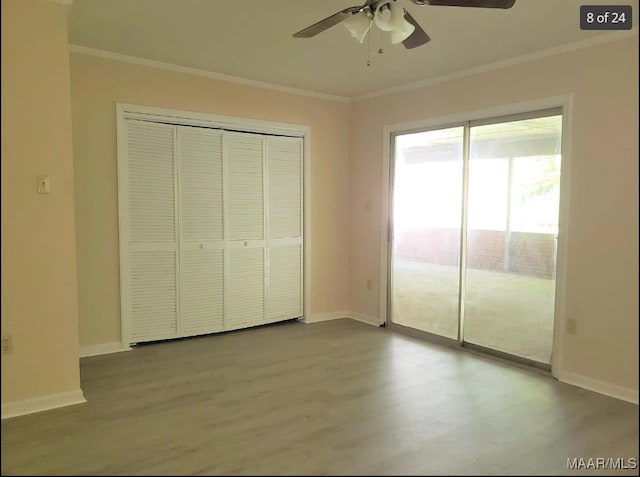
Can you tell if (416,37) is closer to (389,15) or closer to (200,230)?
(389,15)

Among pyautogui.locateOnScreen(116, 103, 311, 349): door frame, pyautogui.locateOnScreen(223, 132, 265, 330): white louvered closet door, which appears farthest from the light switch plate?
pyautogui.locateOnScreen(223, 132, 265, 330): white louvered closet door

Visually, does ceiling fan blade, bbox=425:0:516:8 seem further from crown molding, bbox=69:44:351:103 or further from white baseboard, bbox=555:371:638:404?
crown molding, bbox=69:44:351:103

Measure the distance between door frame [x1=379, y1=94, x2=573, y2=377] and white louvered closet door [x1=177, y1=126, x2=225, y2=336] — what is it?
166 centimetres

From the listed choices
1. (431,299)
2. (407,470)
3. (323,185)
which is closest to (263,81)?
(323,185)

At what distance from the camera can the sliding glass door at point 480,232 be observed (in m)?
Result: 3.61

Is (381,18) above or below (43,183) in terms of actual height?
above

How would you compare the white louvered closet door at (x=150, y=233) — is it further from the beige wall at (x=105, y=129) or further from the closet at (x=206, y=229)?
the beige wall at (x=105, y=129)

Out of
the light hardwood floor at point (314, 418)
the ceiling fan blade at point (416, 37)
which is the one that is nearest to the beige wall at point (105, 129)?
the light hardwood floor at point (314, 418)

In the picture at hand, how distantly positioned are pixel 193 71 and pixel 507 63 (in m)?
2.63

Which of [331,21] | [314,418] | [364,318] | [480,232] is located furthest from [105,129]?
[480,232]

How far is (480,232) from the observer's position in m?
4.06

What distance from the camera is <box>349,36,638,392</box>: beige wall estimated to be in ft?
5.65

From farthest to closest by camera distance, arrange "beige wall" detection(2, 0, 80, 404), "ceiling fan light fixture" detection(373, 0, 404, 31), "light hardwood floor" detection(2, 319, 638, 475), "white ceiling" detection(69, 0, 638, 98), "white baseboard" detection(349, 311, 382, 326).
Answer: "white baseboard" detection(349, 311, 382, 326), "white ceiling" detection(69, 0, 638, 98), "beige wall" detection(2, 0, 80, 404), "ceiling fan light fixture" detection(373, 0, 404, 31), "light hardwood floor" detection(2, 319, 638, 475)

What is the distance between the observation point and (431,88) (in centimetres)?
435
